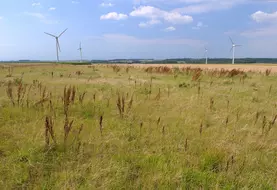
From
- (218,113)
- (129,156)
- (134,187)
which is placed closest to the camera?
(134,187)

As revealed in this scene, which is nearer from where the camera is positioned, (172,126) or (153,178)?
(153,178)

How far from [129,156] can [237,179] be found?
1493 mm

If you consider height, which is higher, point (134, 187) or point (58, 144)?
point (58, 144)

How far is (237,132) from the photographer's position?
4.81 meters

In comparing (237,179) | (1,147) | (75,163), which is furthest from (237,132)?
(1,147)

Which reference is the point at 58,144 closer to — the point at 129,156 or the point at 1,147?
the point at 1,147

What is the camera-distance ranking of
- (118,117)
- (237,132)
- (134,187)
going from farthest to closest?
(118,117) < (237,132) < (134,187)

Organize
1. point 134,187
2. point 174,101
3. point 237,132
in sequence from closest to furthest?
point 134,187
point 237,132
point 174,101

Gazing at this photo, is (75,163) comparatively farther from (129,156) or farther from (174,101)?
(174,101)

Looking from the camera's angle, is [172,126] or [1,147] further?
[172,126]

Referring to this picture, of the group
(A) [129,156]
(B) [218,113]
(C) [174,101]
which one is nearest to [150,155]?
(A) [129,156]

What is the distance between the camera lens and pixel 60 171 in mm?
3160

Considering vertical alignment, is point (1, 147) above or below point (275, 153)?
above

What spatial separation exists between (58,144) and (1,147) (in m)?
0.84
